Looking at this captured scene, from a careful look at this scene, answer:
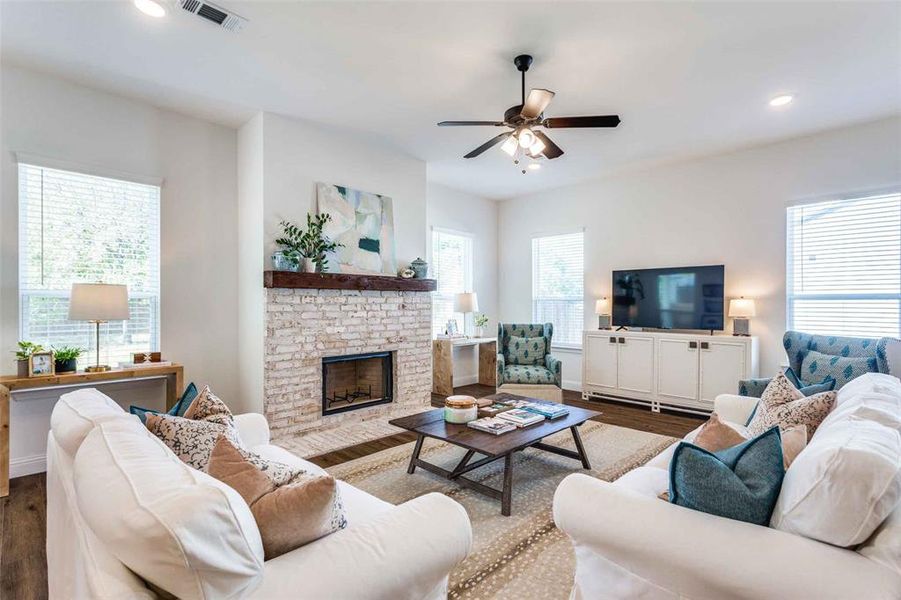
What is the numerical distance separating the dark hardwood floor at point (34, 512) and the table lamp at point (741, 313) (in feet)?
3.37

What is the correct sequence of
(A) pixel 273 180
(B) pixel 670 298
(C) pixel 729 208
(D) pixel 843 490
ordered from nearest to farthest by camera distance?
1. (D) pixel 843 490
2. (A) pixel 273 180
3. (C) pixel 729 208
4. (B) pixel 670 298

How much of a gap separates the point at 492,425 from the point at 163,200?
3363mm

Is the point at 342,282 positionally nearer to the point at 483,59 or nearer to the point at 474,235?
the point at 483,59

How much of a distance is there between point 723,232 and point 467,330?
3.46 m

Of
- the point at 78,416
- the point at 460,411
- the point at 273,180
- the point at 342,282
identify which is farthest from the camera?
the point at 342,282

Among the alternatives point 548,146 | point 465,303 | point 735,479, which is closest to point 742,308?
point 548,146

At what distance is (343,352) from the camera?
4.21m

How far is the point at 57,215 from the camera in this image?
321 cm

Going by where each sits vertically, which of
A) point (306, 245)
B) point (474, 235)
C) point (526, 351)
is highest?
point (474, 235)

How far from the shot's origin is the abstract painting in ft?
13.7

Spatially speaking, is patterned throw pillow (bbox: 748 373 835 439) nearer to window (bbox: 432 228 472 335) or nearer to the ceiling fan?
the ceiling fan

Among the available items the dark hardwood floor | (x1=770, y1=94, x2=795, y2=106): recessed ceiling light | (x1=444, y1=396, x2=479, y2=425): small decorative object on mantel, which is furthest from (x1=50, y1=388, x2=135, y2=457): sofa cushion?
(x1=770, y1=94, x2=795, y2=106): recessed ceiling light

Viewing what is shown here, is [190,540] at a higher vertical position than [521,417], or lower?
higher

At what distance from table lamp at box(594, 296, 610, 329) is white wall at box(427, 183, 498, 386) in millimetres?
1802
